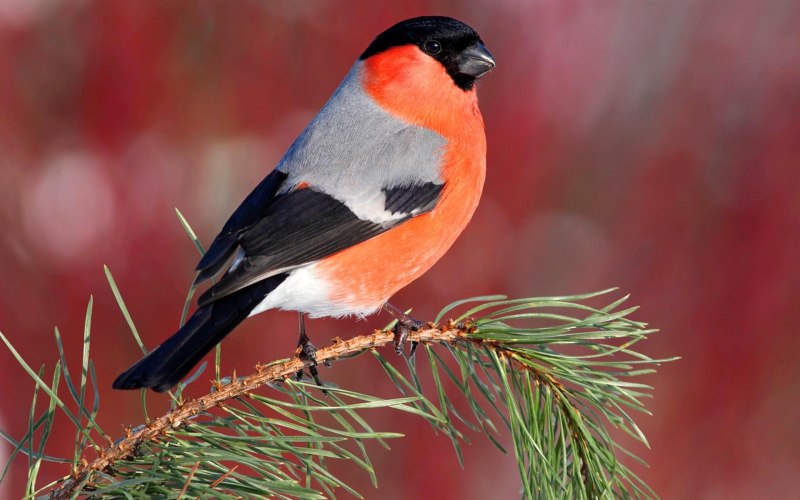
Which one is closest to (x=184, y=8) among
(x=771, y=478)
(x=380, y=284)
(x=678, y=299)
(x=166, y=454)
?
(x=380, y=284)

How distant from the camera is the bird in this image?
5.49 ft

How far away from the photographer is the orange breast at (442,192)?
5.95ft

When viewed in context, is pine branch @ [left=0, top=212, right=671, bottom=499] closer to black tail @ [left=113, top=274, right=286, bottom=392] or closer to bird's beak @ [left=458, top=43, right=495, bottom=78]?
black tail @ [left=113, top=274, right=286, bottom=392]

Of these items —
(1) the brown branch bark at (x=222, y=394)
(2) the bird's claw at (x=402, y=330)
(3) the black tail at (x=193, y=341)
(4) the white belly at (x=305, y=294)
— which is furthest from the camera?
(4) the white belly at (x=305, y=294)

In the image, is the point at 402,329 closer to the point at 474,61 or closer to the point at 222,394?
the point at 222,394

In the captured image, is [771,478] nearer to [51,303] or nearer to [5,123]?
[51,303]

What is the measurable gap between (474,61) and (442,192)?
39 centimetres

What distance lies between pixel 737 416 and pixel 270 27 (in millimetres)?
2106

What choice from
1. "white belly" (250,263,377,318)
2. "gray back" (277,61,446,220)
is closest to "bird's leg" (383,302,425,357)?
"white belly" (250,263,377,318)

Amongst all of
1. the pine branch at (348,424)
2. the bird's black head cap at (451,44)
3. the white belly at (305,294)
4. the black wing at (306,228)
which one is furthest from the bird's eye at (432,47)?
the pine branch at (348,424)

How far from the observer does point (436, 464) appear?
270cm

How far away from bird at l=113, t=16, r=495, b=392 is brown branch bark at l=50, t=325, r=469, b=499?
7cm

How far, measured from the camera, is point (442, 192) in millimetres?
1921

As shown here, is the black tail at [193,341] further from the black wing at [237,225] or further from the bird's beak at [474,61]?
the bird's beak at [474,61]
